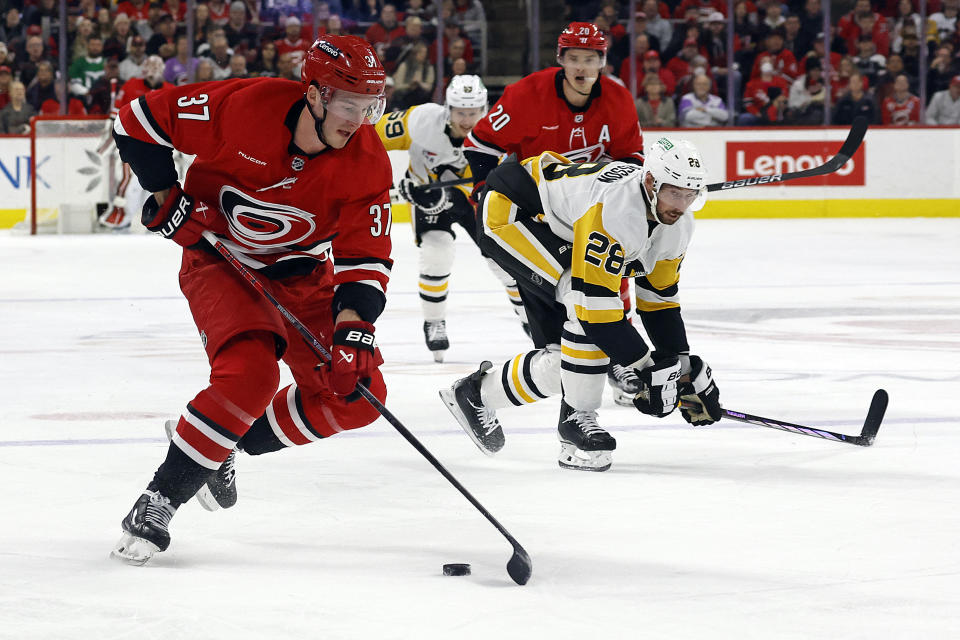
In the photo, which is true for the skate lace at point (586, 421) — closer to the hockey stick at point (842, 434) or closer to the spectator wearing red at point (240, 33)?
the hockey stick at point (842, 434)

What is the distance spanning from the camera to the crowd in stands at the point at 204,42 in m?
11.8

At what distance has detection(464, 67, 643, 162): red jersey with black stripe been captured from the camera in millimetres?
4625

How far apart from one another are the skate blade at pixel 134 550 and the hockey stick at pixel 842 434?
1574 mm

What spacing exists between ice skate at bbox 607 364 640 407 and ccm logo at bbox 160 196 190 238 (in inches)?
73.8

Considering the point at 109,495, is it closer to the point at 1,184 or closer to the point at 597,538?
the point at 597,538

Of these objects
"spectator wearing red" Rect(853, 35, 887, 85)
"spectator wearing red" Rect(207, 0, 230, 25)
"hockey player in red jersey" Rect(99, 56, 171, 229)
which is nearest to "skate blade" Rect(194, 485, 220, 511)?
"hockey player in red jersey" Rect(99, 56, 171, 229)

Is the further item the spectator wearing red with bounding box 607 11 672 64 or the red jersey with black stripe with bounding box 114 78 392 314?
the spectator wearing red with bounding box 607 11 672 64

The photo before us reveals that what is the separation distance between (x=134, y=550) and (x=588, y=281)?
1.30m

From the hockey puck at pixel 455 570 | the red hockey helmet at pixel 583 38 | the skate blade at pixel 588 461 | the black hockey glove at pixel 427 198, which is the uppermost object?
the red hockey helmet at pixel 583 38

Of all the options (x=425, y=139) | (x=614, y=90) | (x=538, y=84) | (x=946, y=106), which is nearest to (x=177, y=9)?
(x=946, y=106)

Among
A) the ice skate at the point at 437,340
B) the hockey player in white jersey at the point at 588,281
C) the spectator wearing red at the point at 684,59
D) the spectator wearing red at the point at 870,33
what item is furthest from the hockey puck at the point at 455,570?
the spectator wearing red at the point at 870,33

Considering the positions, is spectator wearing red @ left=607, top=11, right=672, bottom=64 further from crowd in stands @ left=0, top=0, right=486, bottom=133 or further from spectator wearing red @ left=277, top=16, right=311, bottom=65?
spectator wearing red @ left=277, top=16, right=311, bottom=65

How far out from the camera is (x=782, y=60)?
1238 cm

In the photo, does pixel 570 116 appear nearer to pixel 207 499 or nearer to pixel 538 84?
pixel 538 84
